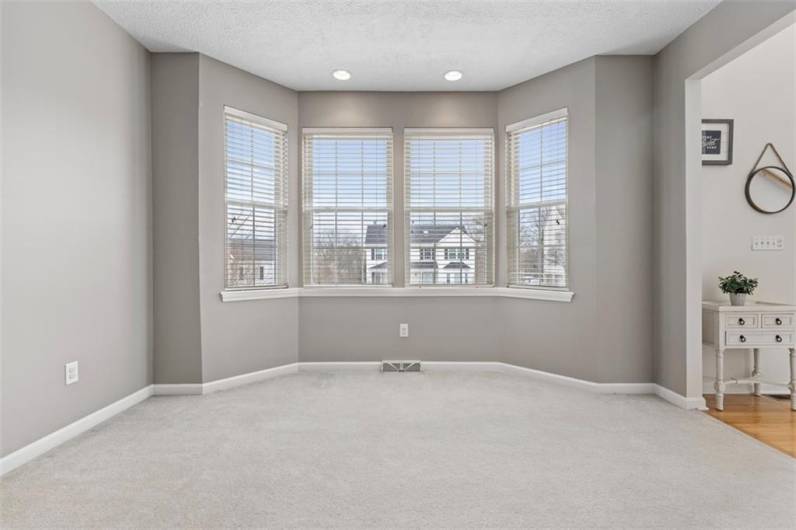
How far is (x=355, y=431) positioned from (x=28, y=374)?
1817 millimetres

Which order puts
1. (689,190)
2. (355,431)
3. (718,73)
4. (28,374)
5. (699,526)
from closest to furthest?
(699,526) < (28,374) < (355,431) < (689,190) < (718,73)

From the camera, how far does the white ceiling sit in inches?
115

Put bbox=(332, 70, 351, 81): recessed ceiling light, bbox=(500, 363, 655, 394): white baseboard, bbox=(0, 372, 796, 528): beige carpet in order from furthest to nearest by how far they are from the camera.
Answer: bbox=(332, 70, 351, 81): recessed ceiling light, bbox=(500, 363, 655, 394): white baseboard, bbox=(0, 372, 796, 528): beige carpet

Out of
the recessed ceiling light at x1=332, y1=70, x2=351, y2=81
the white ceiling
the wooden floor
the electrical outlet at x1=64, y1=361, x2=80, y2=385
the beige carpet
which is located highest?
the white ceiling

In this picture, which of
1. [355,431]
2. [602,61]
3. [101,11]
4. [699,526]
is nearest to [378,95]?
[602,61]

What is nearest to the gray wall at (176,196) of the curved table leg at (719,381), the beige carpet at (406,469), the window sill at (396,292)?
the beige carpet at (406,469)

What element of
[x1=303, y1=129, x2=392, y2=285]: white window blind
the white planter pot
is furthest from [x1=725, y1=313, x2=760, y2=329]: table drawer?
[x1=303, y1=129, x2=392, y2=285]: white window blind

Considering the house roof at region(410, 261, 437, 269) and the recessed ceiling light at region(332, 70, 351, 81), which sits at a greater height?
the recessed ceiling light at region(332, 70, 351, 81)

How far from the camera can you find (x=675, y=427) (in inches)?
112

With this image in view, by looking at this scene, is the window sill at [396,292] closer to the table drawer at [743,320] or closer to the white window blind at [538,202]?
the white window blind at [538,202]

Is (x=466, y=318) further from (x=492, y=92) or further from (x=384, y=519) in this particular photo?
(x=384, y=519)

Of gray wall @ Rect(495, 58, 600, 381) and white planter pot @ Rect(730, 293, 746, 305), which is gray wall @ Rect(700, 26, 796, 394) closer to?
white planter pot @ Rect(730, 293, 746, 305)

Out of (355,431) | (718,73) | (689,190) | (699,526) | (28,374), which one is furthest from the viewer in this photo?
(718,73)

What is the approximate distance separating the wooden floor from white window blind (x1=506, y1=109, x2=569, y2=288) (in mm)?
1433
